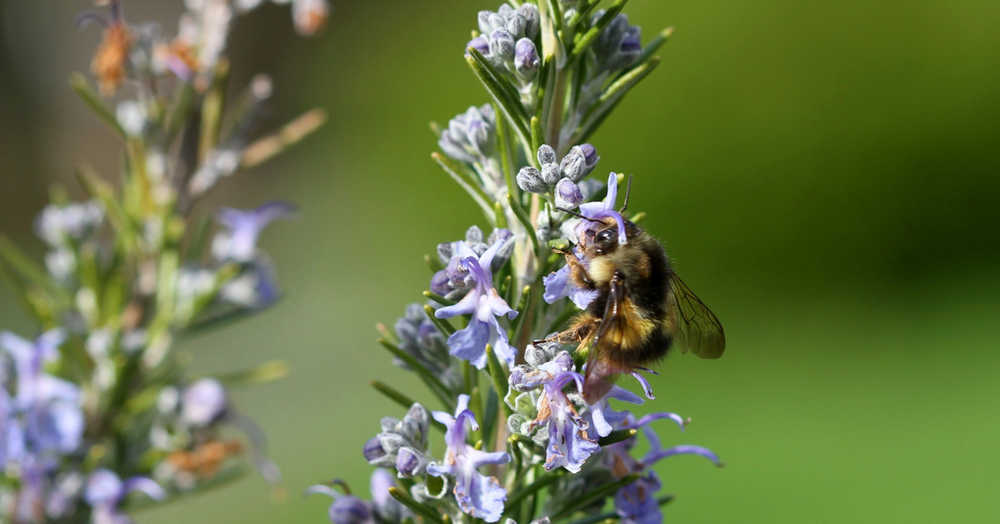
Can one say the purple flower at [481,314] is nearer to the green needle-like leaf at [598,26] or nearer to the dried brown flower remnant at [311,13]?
the green needle-like leaf at [598,26]

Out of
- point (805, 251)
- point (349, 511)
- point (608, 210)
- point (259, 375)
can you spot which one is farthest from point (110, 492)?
point (805, 251)

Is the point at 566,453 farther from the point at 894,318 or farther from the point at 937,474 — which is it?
the point at 894,318

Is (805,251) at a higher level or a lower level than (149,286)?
lower

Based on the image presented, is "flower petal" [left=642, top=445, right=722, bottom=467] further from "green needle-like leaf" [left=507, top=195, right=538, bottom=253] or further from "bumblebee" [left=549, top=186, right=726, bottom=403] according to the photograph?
"green needle-like leaf" [left=507, top=195, right=538, bottom=253]

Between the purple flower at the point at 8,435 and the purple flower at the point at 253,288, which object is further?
the purple flower at the point at 253,288

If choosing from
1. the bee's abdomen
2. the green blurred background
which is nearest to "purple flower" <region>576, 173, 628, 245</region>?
the bee's abdomen

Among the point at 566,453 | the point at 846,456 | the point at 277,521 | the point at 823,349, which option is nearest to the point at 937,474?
the point at 846,456

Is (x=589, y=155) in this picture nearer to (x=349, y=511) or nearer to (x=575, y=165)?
(x=575, y=165)

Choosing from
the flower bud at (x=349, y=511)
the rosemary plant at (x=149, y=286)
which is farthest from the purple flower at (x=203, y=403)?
→ the flower bud at (x=349, y=511)
